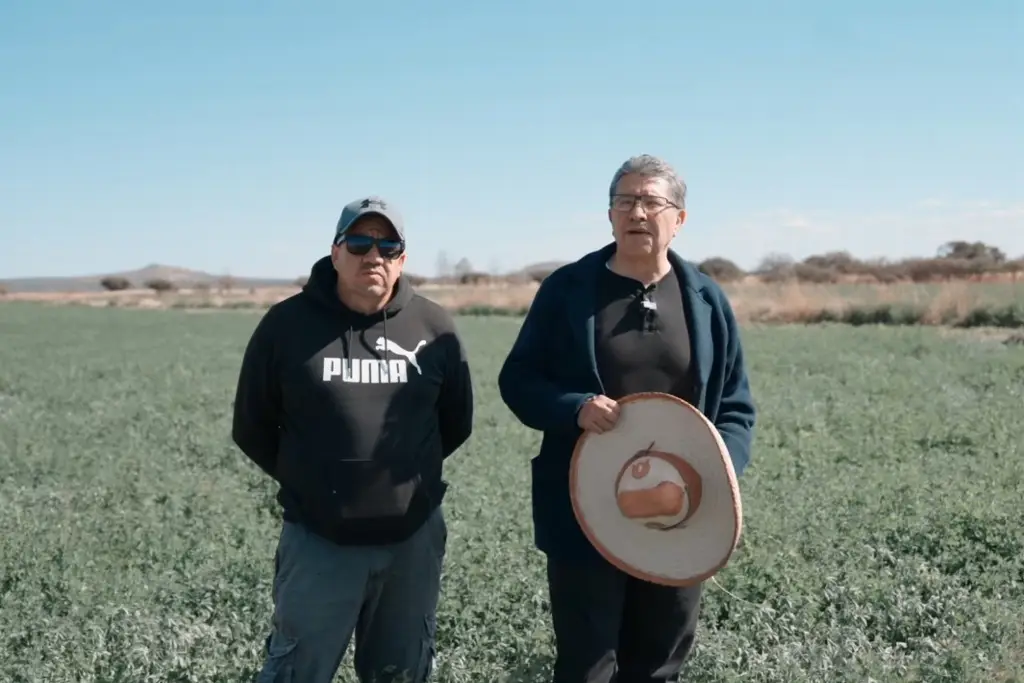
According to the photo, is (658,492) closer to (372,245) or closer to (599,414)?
(599,414)

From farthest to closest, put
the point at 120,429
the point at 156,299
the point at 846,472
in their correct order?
the point at 156,299
the point at 120,429
the point at 846,472

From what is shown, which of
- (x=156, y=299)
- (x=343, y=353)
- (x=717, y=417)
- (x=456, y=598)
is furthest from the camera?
(x=156, y=299)

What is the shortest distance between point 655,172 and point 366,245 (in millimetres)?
1026

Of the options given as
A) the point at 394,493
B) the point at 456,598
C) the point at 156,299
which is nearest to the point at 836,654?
the point at 456,598

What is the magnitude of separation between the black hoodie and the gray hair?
0.89 m

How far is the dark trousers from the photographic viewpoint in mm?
3445

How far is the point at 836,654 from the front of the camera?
4441mm

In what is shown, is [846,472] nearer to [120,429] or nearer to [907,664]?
[907,664]

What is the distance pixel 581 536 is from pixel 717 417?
0.67 meters

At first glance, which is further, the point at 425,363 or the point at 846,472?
the point at 846,472

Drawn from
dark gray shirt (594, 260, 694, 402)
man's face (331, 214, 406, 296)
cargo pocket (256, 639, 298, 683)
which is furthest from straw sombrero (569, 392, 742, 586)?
cargo pocket (256, 639, 298, 683)

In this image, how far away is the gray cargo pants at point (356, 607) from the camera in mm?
3311

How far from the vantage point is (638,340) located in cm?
342

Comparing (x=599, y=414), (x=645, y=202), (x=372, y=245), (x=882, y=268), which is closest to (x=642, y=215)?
(x=645, y=202)
